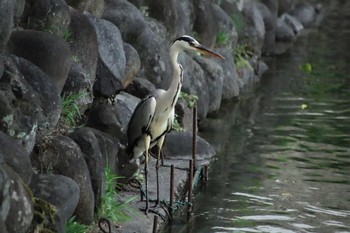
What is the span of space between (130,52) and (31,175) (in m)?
5.35

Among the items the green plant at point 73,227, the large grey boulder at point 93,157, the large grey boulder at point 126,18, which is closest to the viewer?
the green plant at point 73,227

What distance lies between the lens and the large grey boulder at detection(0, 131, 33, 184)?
27.4ft

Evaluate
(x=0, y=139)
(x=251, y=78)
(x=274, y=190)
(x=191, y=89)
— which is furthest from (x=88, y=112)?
(x=251, y=78)

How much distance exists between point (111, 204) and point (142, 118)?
4.48 feet

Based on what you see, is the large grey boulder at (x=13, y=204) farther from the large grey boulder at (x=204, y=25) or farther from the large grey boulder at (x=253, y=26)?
the large grey boulder at (x=253, y=26)

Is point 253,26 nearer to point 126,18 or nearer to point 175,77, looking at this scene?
point 126,18

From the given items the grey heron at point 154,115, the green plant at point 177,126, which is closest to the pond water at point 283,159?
the green plant at point 177,126

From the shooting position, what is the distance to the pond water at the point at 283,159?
1182cm

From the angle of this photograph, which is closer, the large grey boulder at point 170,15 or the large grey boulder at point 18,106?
the large grey boulder at point 18,106

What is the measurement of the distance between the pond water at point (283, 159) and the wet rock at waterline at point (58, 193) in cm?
228

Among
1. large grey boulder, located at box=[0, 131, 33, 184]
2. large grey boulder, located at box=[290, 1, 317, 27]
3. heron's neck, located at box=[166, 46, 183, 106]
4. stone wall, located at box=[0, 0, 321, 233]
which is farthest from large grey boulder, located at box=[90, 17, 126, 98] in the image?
large grey boulder, located at box=[290, 1, 317, 27]

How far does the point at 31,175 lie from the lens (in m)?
8.96

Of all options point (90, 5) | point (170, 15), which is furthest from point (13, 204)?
point (170, 15)

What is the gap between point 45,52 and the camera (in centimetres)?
1064
